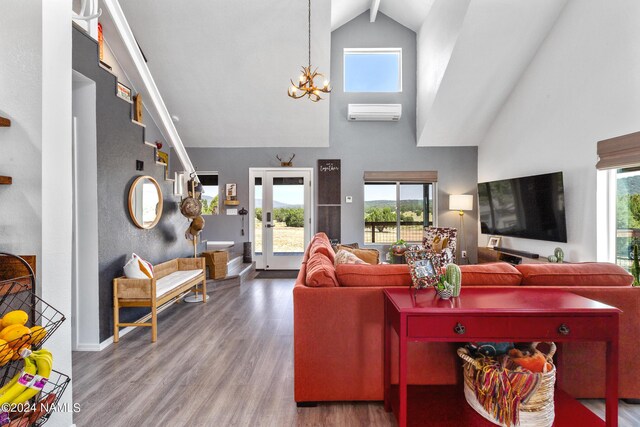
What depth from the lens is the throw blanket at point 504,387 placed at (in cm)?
168

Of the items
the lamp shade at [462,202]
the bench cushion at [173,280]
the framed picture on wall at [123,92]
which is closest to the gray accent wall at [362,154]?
the lamp shade at [462,202]

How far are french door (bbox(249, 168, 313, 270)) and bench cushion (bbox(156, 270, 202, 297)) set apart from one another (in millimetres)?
2669

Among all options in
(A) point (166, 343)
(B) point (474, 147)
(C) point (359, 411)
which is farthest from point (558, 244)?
(A) point (166, 343)

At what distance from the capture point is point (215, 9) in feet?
15.4

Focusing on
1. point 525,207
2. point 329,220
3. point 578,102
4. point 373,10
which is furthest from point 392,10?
point 525,207

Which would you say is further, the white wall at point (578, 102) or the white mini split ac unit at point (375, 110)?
the white mini split ac unit at point (375, 110)

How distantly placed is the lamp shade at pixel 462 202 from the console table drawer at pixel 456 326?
5.24 m

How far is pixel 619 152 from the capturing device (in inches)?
135

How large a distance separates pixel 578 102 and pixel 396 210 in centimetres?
354

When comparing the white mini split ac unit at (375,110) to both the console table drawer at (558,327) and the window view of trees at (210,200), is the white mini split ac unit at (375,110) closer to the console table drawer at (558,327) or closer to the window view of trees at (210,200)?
the window view of trees at (210,200)

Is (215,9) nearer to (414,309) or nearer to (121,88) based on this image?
(121,88)

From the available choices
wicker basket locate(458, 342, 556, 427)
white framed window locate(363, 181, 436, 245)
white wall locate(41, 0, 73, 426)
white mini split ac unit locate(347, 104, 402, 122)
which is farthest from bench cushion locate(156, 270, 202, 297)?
white mini split ac unit locate(347, 104, 402, 122)

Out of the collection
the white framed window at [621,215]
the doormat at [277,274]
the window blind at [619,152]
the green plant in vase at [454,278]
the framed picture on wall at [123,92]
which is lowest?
the doormat at [277,274]

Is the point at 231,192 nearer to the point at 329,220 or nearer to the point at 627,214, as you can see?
the point at 329,220
